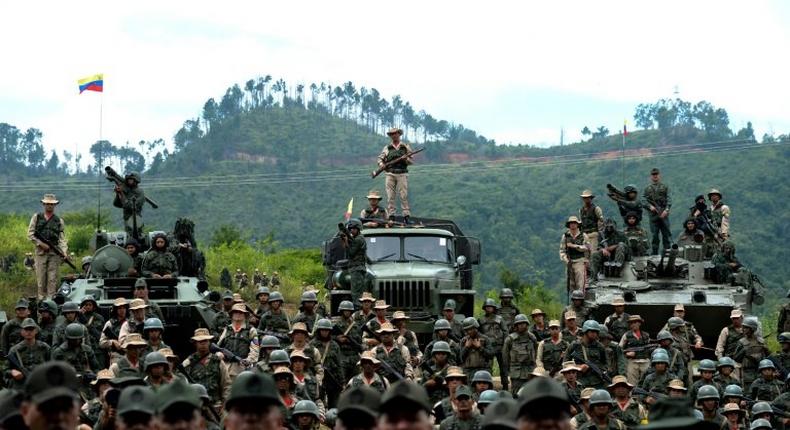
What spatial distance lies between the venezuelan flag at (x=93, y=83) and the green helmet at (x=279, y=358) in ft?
41.4

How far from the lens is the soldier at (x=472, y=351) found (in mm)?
21906

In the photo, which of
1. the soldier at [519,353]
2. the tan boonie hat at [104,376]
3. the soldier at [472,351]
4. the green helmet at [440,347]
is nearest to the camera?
the tan boonie hat at [104,376]

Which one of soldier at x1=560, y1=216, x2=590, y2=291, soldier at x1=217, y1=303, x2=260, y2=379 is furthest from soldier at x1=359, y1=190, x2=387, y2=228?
soldier at x1=217, y1=303, x2=260, y2=379

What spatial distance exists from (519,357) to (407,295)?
2587 millimetres

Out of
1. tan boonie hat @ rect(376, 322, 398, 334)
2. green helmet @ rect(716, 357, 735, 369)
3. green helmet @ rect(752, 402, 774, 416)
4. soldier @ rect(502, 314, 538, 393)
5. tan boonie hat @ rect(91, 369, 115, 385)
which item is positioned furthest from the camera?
soldier @ rect(502, 314, 538, 393)

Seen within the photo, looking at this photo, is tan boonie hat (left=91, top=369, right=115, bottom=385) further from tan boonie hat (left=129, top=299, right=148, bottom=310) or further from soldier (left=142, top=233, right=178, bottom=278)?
soldier (left=142, top=233, right=178, bottom=278)

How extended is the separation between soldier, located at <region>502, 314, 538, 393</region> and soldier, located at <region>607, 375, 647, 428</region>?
4.00 m

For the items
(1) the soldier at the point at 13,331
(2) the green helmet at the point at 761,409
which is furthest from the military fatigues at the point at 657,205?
(1) the soldier at the point at 13,331

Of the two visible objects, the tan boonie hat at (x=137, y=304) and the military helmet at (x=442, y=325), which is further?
the military helmet at (x=442, y=325)

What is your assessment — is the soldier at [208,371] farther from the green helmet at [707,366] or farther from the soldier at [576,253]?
the soldier at [576,253]

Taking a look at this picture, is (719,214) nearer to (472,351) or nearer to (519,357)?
(519,357)

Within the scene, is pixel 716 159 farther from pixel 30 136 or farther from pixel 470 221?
pixel 30 136

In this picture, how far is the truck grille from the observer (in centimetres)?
2442

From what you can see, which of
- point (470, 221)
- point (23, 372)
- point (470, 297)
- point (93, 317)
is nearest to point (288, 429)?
point (23, 372)
